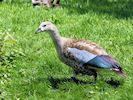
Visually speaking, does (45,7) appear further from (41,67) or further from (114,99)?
(114,99)

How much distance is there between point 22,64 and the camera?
8.57 metres

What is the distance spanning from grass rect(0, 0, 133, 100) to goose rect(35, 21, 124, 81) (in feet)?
0.87

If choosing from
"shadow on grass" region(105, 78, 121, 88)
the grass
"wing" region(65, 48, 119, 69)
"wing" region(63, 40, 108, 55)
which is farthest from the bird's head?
"shadow on grass" region(105, 78, 121, 88)

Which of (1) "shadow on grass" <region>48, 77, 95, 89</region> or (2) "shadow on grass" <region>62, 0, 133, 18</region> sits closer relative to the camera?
(1) "shadow on grass" <region>48, 77, 95, 89</region>

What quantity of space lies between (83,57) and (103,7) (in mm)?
5963

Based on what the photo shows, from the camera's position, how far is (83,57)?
7.57 metres

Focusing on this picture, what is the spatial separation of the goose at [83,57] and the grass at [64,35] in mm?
265

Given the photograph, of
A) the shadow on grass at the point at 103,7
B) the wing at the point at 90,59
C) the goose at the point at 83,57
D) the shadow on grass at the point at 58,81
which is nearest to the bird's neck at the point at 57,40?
the goose at the point at 83,57

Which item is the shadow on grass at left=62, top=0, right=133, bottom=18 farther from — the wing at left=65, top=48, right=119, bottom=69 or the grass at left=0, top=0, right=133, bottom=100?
the wing at left=65, top=48, right=119, bottom=69

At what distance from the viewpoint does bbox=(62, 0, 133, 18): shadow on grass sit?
12.5 meters

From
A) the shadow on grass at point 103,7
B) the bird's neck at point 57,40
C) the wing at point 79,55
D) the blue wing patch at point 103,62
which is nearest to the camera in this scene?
the blue wing patch at point 103,62

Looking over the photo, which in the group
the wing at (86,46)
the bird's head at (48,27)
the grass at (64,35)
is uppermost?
the bird's head at (48,27)

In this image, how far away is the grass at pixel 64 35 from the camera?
7.58 meters

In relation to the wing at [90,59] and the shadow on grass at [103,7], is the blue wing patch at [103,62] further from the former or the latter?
the shadow on grass at [103,7]
